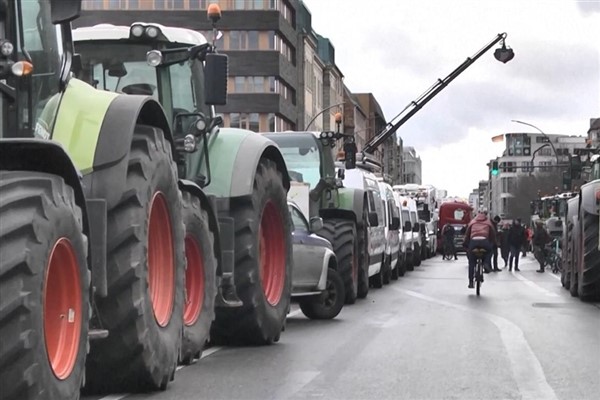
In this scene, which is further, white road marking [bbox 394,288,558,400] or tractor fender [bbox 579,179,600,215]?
tractor fender [bbox 579,179,600,215]

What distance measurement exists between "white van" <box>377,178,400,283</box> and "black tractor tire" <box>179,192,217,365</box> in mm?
15869

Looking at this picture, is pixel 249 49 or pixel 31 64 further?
pixel 249 49

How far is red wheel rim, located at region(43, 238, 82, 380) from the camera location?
6.35m

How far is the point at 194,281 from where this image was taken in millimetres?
10336

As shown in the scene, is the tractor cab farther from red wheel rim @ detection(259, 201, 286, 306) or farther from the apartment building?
the apartment building

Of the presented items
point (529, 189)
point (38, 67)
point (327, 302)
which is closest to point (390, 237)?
point (327, 302)

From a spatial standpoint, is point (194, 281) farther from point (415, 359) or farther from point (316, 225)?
point (316, 225)

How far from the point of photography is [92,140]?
7785 millimetres

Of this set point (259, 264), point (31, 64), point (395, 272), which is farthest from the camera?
point (395, 272)

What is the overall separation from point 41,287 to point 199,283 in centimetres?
443

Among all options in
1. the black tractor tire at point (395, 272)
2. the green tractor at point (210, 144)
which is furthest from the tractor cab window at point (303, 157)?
the black tractor tire at point (395, 272)

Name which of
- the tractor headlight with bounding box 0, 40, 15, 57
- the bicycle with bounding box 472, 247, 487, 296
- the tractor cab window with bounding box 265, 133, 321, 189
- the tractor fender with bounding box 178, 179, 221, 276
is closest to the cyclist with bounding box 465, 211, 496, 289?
the bicycle with bounding box 472, 247, 487, 296

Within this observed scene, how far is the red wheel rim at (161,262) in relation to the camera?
877 centimetres

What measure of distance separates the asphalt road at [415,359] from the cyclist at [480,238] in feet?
14.4
